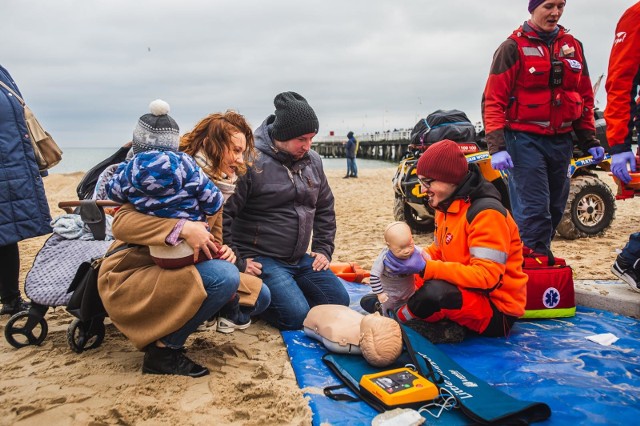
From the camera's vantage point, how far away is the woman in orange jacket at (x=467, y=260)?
2.75 metres

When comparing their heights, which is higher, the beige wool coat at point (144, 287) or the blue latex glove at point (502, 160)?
the blue latex glove at point (502, 160)

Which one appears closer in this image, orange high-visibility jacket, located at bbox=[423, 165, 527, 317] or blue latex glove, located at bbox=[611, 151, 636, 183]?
orange high-visibility jacket, located at bbox=[423, 165, 527, 317]

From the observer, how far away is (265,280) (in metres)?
3.41

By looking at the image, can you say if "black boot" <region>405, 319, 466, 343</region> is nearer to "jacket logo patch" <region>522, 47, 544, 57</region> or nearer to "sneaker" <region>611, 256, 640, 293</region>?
"sneaker" <region>611, 256, 640, 293</region>

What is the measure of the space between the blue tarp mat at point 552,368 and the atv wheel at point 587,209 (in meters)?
2.92

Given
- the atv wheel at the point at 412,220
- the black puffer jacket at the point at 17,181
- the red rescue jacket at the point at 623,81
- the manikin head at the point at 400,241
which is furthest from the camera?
the atv wheel at the point at 412,220

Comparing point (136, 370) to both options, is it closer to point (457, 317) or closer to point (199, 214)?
point (199, 214)

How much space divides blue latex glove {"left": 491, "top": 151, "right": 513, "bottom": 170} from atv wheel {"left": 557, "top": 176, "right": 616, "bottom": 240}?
2.84 meters

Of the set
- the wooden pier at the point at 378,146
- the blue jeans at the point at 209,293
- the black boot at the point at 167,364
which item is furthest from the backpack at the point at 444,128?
the wooden pier at the point at 378,146

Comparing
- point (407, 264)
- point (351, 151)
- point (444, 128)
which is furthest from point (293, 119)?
point (351, 151)

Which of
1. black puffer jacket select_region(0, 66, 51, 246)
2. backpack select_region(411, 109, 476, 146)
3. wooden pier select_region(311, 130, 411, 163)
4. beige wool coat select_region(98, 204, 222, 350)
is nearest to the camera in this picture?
beige wool coat select_region(98, 204, 222, 350)

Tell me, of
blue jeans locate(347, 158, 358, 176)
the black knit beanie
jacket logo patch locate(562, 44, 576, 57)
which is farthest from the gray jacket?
blue jeans locate(347, 158, 358, 176)

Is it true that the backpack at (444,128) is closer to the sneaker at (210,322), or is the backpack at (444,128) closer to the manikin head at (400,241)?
the manikin head at (400,241)

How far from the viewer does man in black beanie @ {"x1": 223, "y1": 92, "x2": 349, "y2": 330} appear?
10.8ft
